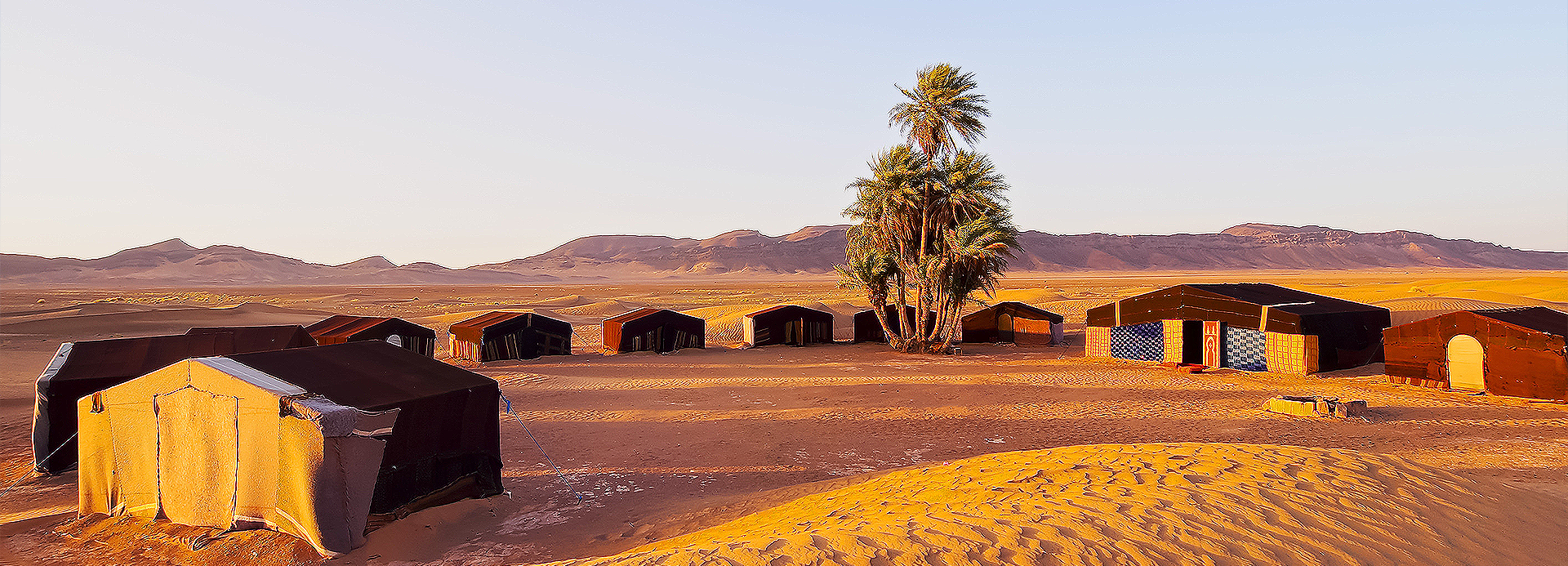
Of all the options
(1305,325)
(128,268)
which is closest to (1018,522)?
(1305,325)

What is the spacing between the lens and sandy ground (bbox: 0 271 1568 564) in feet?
30.3

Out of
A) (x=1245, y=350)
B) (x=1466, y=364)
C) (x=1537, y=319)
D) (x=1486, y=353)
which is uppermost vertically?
(x=1537, y=319)

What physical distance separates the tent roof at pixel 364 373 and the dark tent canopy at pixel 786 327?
78.8 ft

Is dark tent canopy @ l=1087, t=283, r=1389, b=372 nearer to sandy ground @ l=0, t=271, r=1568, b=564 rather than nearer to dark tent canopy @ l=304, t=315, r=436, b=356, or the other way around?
sandy ground @ l=0, t=271, r=1568, b=564

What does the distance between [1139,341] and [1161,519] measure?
22.3 meters

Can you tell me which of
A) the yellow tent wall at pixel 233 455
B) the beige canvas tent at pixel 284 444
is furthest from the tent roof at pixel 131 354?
the yellow tent wall at pixel 233 455

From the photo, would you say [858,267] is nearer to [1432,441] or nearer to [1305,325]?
[1305,325]

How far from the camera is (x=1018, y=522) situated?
718 cm

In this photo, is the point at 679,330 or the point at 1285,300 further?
the point at 679,330

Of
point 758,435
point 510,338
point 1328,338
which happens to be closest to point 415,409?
point 758,435

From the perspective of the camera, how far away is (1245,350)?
24.9m

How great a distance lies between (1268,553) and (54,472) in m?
17.5

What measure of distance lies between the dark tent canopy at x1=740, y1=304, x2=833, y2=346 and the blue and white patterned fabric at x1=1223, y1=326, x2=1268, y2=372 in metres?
17.5

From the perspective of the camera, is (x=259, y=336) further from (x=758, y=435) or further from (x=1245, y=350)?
(x=1245, y=350)
